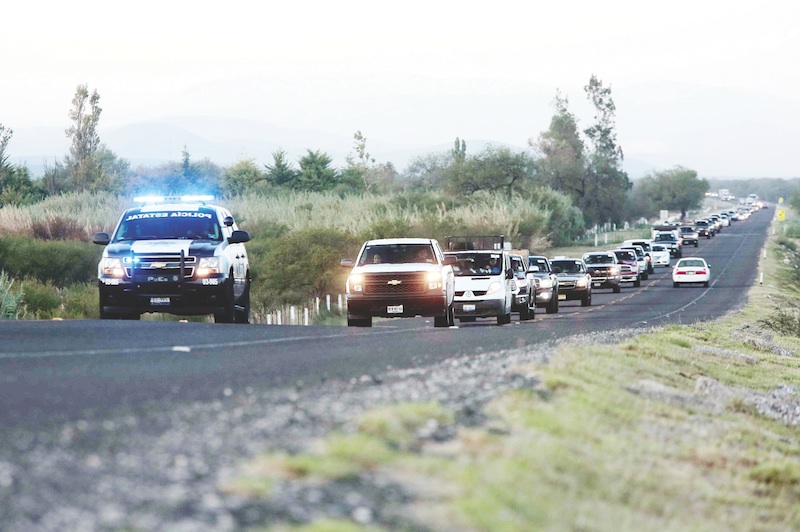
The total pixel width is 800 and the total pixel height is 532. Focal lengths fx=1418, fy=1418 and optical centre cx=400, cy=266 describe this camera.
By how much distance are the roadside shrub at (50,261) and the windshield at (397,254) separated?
20.2m

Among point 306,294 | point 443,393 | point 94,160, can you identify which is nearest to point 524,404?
point 443,393

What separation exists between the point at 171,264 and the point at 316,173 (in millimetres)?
88641

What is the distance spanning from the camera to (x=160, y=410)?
1067 cm

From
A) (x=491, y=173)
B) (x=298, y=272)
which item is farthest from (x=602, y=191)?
(x=298, y=272)

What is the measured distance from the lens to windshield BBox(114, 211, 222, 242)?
24766 mm

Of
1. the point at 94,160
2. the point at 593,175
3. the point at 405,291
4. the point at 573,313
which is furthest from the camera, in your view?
the point at 593,175

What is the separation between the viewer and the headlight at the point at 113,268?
2417 cm

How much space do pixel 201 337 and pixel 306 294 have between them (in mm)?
28206

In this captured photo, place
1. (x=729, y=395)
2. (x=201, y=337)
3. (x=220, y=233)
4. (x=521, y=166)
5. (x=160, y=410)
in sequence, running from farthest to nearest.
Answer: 1. (x=521, y=166)
2. (x=220, y=233)
3. (x=201, y=337)
4. (x=729, y=395)
5. (x=160, y=410)

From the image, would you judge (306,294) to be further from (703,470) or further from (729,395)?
(703,470)

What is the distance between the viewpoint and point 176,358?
51.2ft

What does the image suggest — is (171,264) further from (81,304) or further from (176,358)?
(81,304)

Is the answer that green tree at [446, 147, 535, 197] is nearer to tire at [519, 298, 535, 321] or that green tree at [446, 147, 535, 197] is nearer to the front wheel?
the front wheel

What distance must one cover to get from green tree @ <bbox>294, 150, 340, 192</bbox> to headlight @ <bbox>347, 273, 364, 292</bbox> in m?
83.6
